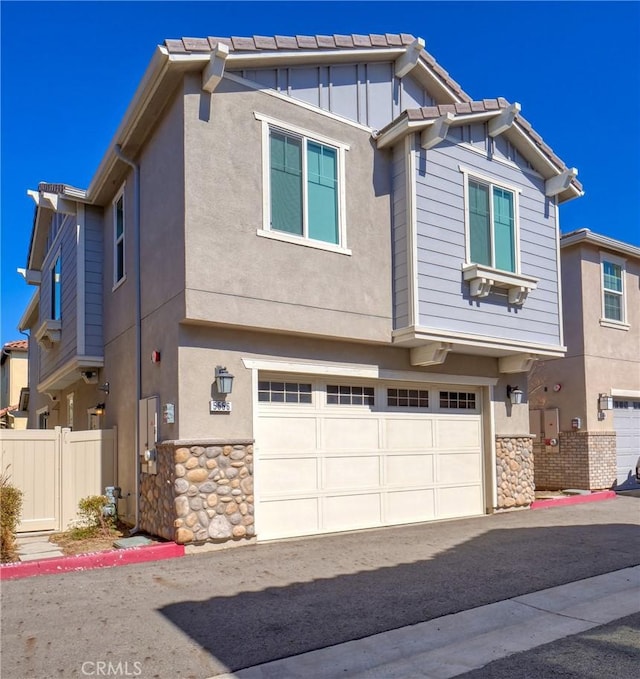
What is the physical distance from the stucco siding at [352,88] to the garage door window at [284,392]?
4.27 metres

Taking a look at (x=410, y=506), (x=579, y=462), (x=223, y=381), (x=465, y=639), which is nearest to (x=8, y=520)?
(x=223, y=381)

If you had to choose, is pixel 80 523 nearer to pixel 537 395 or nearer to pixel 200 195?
pixel 200 195

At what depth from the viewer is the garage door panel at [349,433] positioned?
32.4 feet

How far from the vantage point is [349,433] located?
1012 cm

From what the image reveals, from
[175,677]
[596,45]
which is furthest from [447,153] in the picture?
[175,677]

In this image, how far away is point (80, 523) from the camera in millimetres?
10000

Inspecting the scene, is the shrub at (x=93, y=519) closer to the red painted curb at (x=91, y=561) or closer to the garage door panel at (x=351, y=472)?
the red painted curb at (x=91, y=561)

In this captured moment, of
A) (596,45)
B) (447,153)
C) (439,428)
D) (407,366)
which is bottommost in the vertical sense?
(439,428)

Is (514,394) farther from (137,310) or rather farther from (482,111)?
(137,310)

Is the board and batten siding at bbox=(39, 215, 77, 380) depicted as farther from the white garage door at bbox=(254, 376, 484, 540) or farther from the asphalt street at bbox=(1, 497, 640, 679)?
A: the asphalt street at bbox=(1, 497, 640, 679)

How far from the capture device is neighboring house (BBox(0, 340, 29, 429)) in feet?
84.6

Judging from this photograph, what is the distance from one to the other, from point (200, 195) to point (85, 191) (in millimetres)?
4931

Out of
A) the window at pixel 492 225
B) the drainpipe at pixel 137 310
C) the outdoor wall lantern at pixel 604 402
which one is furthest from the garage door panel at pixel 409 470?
the outdoor wall lantern at pixel 604 402

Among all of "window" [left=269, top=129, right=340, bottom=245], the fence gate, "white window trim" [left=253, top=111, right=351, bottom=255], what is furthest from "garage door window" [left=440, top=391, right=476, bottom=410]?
the fence gate
